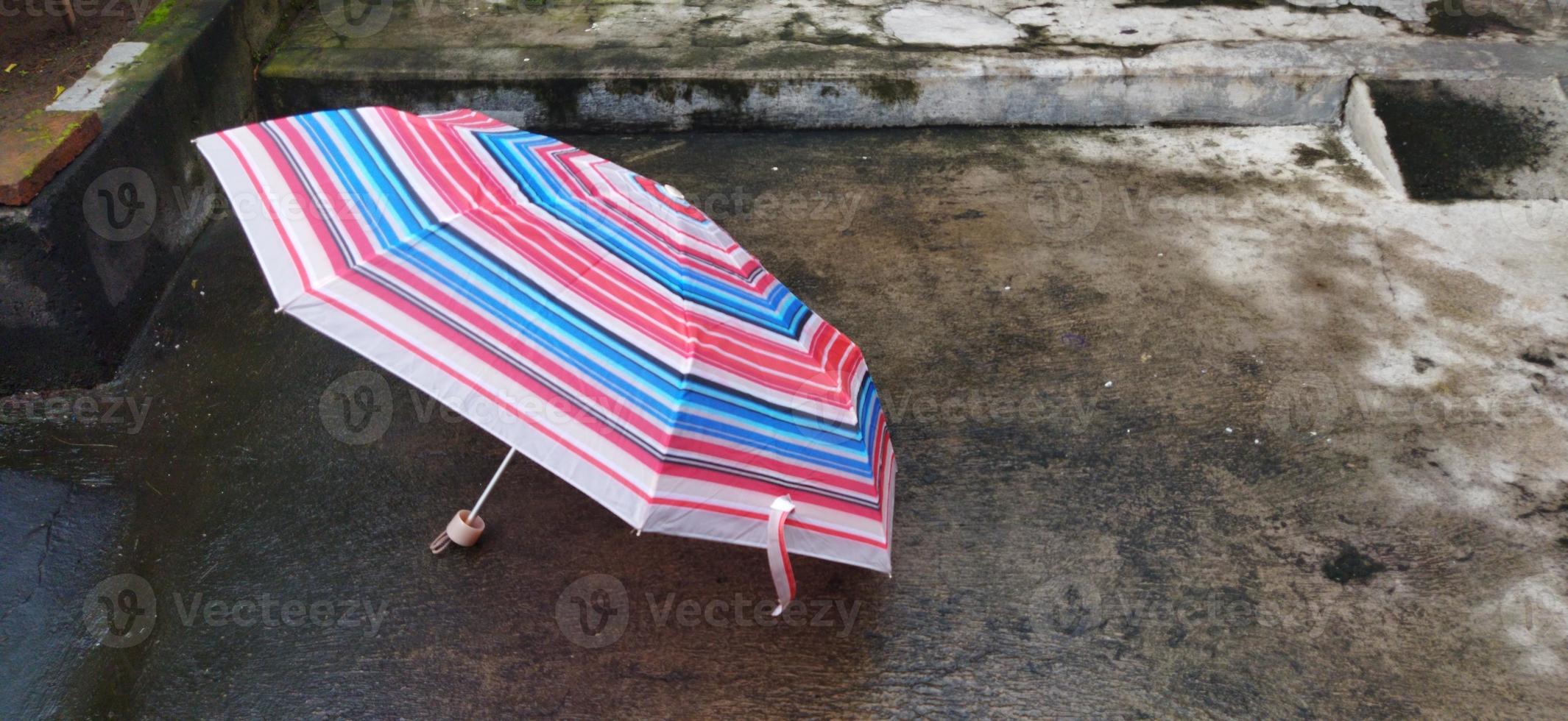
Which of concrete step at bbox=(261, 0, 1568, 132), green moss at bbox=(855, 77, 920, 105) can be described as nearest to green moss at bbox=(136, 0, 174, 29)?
concrete step at bbox=(261, 0, 1568, 132)

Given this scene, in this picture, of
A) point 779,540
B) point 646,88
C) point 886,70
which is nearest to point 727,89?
point 646,88

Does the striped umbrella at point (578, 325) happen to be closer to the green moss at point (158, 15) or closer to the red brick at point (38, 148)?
the red brick at point (38, 148)

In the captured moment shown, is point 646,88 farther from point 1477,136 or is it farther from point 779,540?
point 1477,136

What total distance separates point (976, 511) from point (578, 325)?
1.41 metres

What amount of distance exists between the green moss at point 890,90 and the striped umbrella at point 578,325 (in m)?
2.52

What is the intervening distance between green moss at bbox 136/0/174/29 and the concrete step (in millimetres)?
449

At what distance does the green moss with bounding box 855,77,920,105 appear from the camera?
15.6 feet

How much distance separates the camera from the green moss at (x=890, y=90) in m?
4.76

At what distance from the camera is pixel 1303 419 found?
332 centimetres

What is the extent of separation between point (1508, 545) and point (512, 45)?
4.34m

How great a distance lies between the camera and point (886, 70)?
4.77 m

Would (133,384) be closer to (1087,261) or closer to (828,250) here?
(828,250)

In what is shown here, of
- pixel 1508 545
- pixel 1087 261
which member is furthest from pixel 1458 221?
pixel 1508 545

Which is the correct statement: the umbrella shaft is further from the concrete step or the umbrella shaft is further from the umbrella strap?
the concrete step
